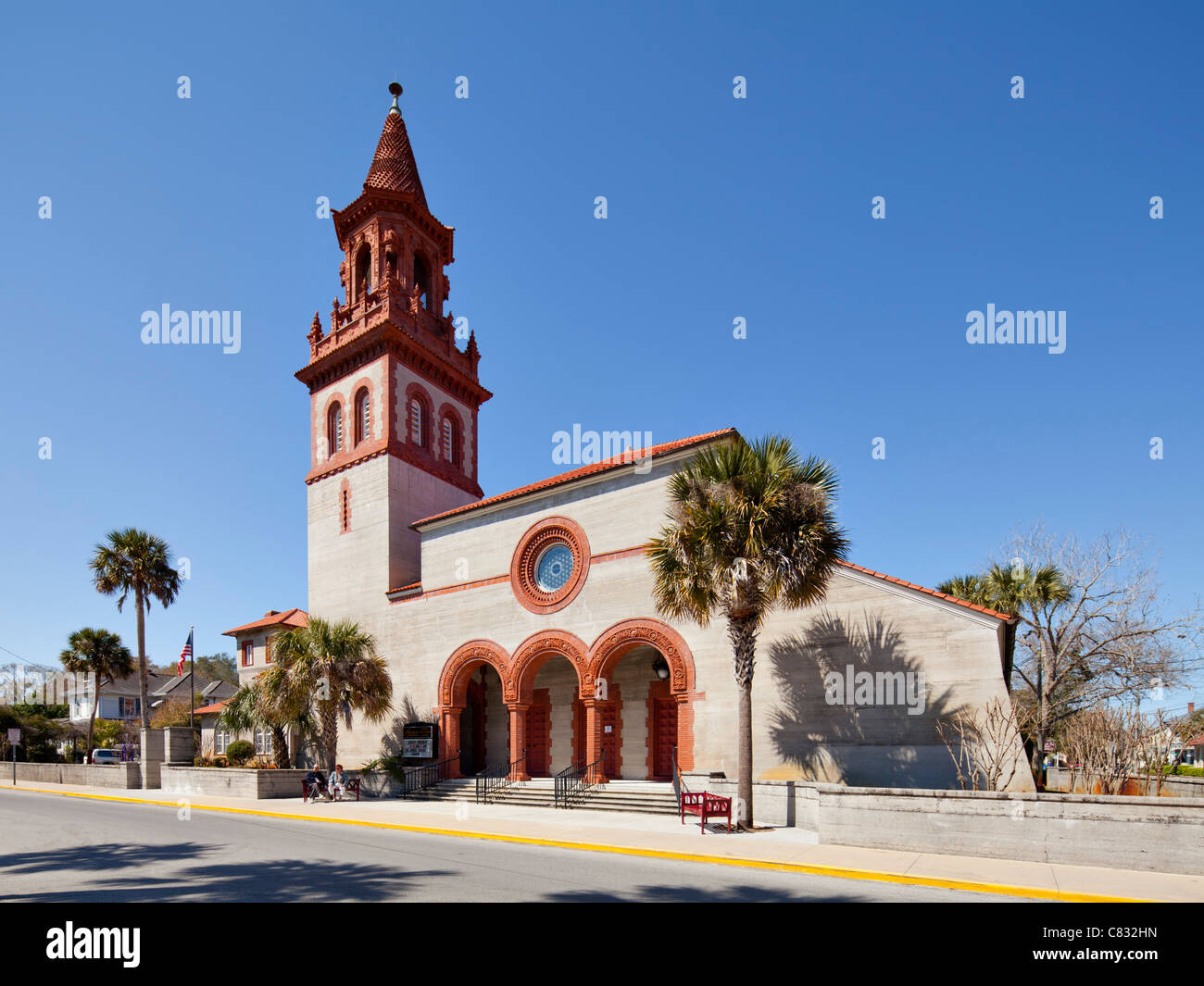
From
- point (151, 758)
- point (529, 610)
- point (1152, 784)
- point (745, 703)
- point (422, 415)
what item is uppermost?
point (422, 415)

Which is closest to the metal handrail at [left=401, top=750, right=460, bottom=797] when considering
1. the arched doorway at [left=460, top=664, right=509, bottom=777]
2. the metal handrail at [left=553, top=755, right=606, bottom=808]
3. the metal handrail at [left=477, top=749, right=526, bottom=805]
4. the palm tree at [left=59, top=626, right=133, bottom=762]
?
the metal handrail at [left=477, top=749, right=526, bottom=805]

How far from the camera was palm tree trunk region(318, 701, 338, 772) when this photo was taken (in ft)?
86.7

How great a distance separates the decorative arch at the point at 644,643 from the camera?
69.1 feet

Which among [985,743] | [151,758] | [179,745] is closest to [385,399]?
[179,745]

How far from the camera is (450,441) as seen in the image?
35.2 meters

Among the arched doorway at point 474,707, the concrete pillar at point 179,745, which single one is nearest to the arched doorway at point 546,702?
the arched doorway at point 474,707

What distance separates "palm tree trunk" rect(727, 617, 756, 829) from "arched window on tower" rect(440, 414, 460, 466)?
819 inches

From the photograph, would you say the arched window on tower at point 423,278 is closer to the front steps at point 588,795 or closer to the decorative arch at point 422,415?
the decorative arch at point 422,415

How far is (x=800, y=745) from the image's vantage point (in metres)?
18.8

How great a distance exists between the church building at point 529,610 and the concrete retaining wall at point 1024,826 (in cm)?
445

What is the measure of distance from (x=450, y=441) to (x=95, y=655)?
31.1m

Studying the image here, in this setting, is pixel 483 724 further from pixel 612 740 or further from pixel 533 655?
pixel 612 740
